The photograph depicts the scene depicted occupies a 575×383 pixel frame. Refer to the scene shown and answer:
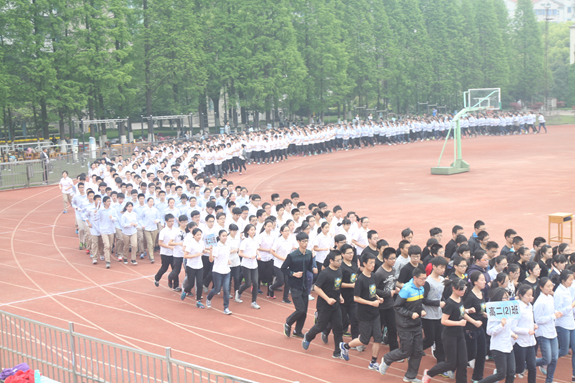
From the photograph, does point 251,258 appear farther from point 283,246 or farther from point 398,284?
point 398,284

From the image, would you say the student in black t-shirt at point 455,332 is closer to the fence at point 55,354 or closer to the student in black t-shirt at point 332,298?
the student in black t-shirt at point 332,298

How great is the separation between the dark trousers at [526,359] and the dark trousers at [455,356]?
642mm

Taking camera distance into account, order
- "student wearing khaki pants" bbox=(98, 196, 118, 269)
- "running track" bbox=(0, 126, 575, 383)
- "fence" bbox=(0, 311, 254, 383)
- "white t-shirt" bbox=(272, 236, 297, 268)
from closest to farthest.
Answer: "fence" bbox=(0, 311, 254, 383) → "running track" bbox=(0, 126, 575, 383) → "white t-shirt" bbox=(272, 236, 297, 268) → "student wearing khaki pants" bbox=(98, 196, 118, 269)

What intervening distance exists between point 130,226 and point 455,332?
29.2 ft

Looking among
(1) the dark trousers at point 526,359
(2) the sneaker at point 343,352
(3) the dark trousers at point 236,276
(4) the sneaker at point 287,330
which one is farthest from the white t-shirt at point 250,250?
(1) the dark trousers at point 526,359

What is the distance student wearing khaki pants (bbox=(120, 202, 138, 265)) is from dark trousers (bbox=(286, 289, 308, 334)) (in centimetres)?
601

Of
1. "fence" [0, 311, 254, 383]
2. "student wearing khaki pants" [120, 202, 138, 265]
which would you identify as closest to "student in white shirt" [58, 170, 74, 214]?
"student wearing khaki pants" [120, 202, 138, 265]

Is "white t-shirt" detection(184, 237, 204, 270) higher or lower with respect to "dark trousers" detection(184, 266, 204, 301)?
higher

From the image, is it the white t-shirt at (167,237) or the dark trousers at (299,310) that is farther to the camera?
the white t-shirt at (167,237)

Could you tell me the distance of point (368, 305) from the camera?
7836 millimetres

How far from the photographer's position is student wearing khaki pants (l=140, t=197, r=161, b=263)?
13.7 m

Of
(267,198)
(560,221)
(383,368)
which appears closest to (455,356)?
(383,368)

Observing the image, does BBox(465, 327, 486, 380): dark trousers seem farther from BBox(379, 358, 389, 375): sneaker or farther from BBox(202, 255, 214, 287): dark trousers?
BBox(202, 255, 214, 287): dark trousers

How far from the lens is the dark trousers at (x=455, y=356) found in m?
6.99
